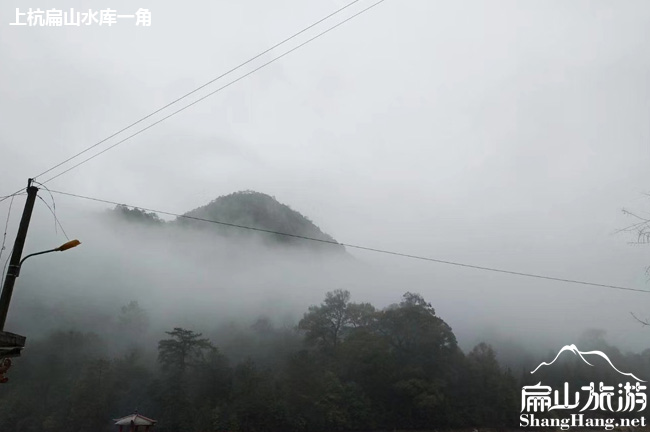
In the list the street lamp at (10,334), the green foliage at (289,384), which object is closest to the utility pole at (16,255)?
the street lamp at (10,334)

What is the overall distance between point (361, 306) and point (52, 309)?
54.6 m

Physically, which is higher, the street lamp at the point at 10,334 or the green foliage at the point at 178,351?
the street lamp at the point at 10,334

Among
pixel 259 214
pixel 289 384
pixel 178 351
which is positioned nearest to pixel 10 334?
pixel 289 384

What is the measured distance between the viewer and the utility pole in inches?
360

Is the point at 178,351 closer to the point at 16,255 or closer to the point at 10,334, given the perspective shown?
the point at 16,255

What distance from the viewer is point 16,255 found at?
952cm

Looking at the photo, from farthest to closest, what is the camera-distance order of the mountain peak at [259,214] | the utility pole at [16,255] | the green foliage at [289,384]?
the mountain peak at [259,214], the green foliage at [289,384], the utility pole at [16,255]

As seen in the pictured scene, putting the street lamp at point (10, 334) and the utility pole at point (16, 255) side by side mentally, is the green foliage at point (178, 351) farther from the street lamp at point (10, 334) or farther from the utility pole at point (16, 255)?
the utility pole at point (16, 255)

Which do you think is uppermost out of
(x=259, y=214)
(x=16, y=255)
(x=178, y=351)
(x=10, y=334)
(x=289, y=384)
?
(x=259, y=214)

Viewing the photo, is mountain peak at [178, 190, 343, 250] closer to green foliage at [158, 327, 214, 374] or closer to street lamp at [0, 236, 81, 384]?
green foliage at [158, 327, 214, 374]

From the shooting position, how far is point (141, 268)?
103 metres

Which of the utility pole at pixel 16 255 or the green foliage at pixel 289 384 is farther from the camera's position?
the green foliage at pixel 289 384

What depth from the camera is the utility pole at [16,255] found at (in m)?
9.15

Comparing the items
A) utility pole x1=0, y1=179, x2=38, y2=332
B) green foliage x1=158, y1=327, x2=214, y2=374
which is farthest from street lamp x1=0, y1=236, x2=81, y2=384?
green foliage x1=158, y1=327, x2=214, y2=374
